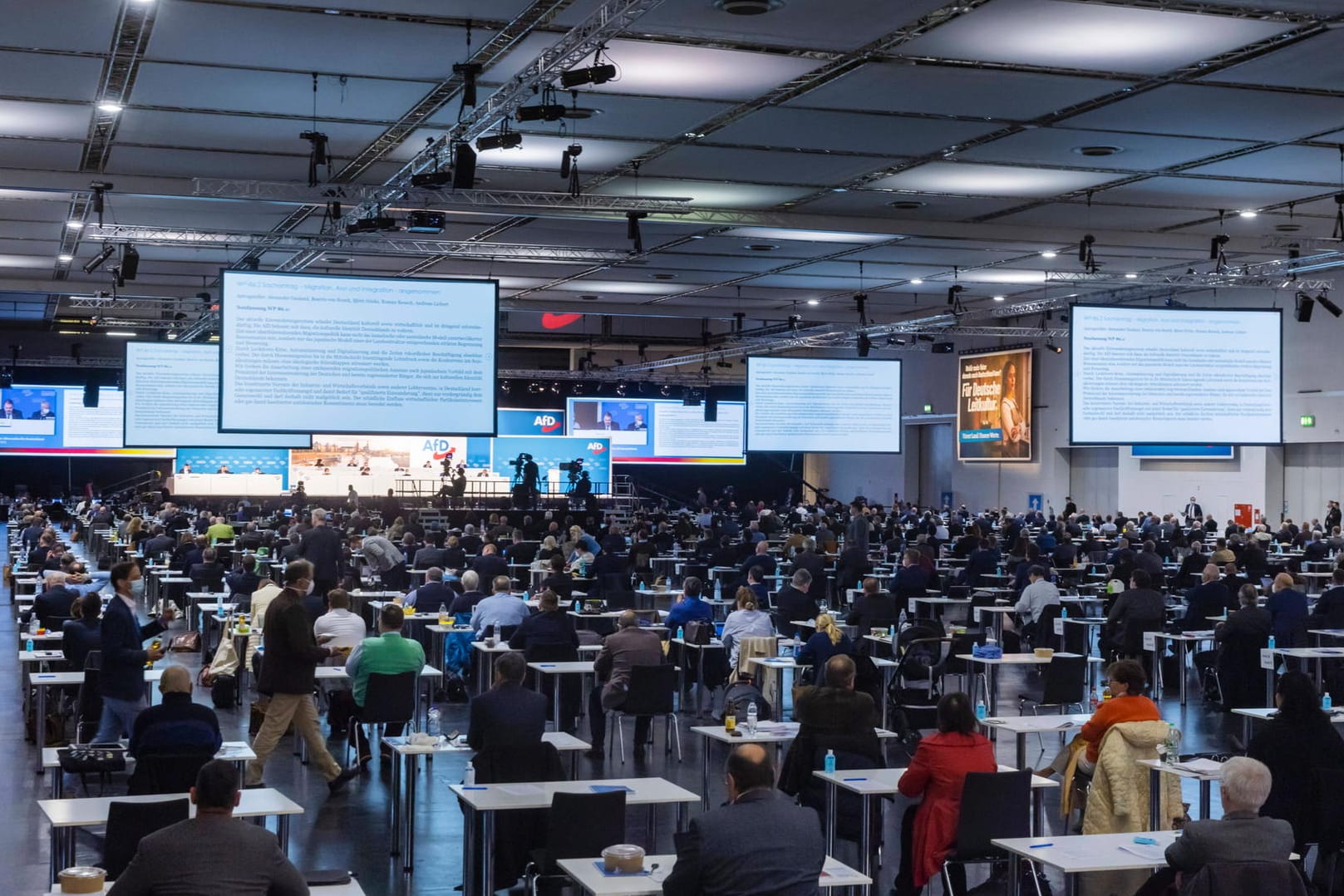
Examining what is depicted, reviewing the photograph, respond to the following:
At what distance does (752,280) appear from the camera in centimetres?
2394

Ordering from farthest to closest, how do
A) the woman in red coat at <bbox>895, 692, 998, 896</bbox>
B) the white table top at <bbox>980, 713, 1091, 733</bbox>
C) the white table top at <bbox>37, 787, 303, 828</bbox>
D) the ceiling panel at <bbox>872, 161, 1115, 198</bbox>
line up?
the ceiling panel at <bbox>872, 161, 1115, 198</bbox> → the white table top at <bbox>980, 713, 1091, 733</bbox> → the woman in red coat at <bbox>895, 692, 998, 896</bbox> → the white table top at <bbox>37, 787, 303, 828</bbox>

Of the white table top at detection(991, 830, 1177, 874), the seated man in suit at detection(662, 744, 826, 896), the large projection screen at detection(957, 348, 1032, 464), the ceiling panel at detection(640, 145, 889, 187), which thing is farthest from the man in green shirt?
the large projection screen at detection(957, 348, 1032, 464)

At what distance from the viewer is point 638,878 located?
534 cm

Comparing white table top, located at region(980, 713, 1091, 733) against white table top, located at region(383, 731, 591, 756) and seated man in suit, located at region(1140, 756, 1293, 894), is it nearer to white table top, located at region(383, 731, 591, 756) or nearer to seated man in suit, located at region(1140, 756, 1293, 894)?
white table top, located at region(383, 731, 591, 756)

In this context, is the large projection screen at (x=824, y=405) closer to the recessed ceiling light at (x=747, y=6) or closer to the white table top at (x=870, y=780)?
the recessed ceiling light at (x=747, y=6)

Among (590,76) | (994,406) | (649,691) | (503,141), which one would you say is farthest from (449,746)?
(994,406)

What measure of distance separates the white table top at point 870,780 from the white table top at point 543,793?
77cm

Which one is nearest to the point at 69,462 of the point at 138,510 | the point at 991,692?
the point at 138,510

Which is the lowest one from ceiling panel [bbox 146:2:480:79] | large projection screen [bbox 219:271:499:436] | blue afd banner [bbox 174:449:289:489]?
blue afd banner [bbox 174:449:289:489]

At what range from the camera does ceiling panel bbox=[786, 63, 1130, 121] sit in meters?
11.1

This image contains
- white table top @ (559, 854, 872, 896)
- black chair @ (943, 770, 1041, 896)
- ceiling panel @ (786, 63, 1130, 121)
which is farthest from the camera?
ceiling panel @ (786, 63, 1130, 121)

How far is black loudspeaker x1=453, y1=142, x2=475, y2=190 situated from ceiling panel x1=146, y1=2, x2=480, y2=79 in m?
0.78

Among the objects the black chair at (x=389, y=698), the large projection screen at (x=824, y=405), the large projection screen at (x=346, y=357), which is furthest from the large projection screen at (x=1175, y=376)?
the black chair at (x=389, y=698)

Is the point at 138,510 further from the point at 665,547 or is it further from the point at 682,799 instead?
the point at 682,799
